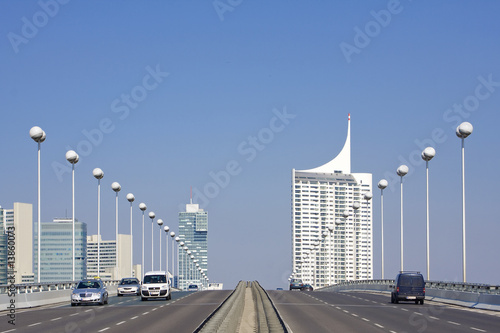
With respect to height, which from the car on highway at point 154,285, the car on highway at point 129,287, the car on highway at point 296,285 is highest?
the car on highway at point 154,285

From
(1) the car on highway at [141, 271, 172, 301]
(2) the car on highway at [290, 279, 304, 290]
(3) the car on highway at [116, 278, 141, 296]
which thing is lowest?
(2) the car on highway at [290, 279, 304, 290]

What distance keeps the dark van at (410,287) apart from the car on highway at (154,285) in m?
15.3

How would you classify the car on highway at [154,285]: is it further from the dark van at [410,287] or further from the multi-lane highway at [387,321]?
the dark van at [410,287]

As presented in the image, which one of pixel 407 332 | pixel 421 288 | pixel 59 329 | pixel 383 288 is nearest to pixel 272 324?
pixel 407 332

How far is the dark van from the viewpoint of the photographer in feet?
162

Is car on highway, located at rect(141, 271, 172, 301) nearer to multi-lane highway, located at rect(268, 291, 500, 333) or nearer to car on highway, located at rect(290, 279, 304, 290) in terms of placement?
multi-lane highway, located at rect(268, 291, 500, 333)

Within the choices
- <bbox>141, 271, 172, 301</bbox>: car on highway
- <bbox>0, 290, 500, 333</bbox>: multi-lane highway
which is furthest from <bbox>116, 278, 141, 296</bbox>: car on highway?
<bbox>0, 290, 500, 333</bbox>: multi-lane highway

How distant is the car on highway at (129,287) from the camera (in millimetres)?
64438

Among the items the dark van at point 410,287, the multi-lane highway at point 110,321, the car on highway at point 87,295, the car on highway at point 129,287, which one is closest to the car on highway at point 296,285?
the car on highway at point 129,287

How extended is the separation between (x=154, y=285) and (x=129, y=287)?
10.7 m

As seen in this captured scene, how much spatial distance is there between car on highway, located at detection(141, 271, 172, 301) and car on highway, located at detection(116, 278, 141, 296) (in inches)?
376

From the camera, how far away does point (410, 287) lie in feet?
163

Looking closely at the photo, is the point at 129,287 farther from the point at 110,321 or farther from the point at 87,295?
the point at 110,321

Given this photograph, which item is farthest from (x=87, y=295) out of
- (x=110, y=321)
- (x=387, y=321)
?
(x=387, y=321)
